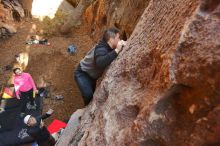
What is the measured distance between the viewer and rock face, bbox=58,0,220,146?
261 centimetres

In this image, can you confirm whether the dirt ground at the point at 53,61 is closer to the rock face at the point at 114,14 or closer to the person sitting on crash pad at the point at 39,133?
the rock face at the point at 114,14

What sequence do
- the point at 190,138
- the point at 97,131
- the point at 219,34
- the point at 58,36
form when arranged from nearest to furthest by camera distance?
the point at 219,34
the point at 190,138
the point at 97,131
the point at 58,36

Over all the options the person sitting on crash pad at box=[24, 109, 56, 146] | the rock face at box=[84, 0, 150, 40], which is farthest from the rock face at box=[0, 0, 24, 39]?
the person sitting on crash pad at box=[24, 109, 56, 146]

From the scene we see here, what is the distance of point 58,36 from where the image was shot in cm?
1248

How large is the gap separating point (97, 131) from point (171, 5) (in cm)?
189

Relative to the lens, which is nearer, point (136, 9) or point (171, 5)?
point (171, 5)

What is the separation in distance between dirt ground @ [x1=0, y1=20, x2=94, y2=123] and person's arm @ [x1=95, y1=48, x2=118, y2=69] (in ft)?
13.2

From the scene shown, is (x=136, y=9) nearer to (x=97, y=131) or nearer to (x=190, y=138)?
(x=97, y=131)

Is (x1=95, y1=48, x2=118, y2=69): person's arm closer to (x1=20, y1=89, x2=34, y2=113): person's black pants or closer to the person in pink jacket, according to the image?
the person in pink jacket

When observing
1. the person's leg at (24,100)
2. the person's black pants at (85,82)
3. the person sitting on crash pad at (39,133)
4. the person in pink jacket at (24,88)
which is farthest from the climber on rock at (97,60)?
the person's leg at (24,100)

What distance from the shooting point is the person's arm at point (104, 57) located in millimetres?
4996

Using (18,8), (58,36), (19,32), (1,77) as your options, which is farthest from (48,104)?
(18,8)

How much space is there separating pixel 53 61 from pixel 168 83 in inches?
331

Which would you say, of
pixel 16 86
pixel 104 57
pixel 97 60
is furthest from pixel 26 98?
pixel 104 57
